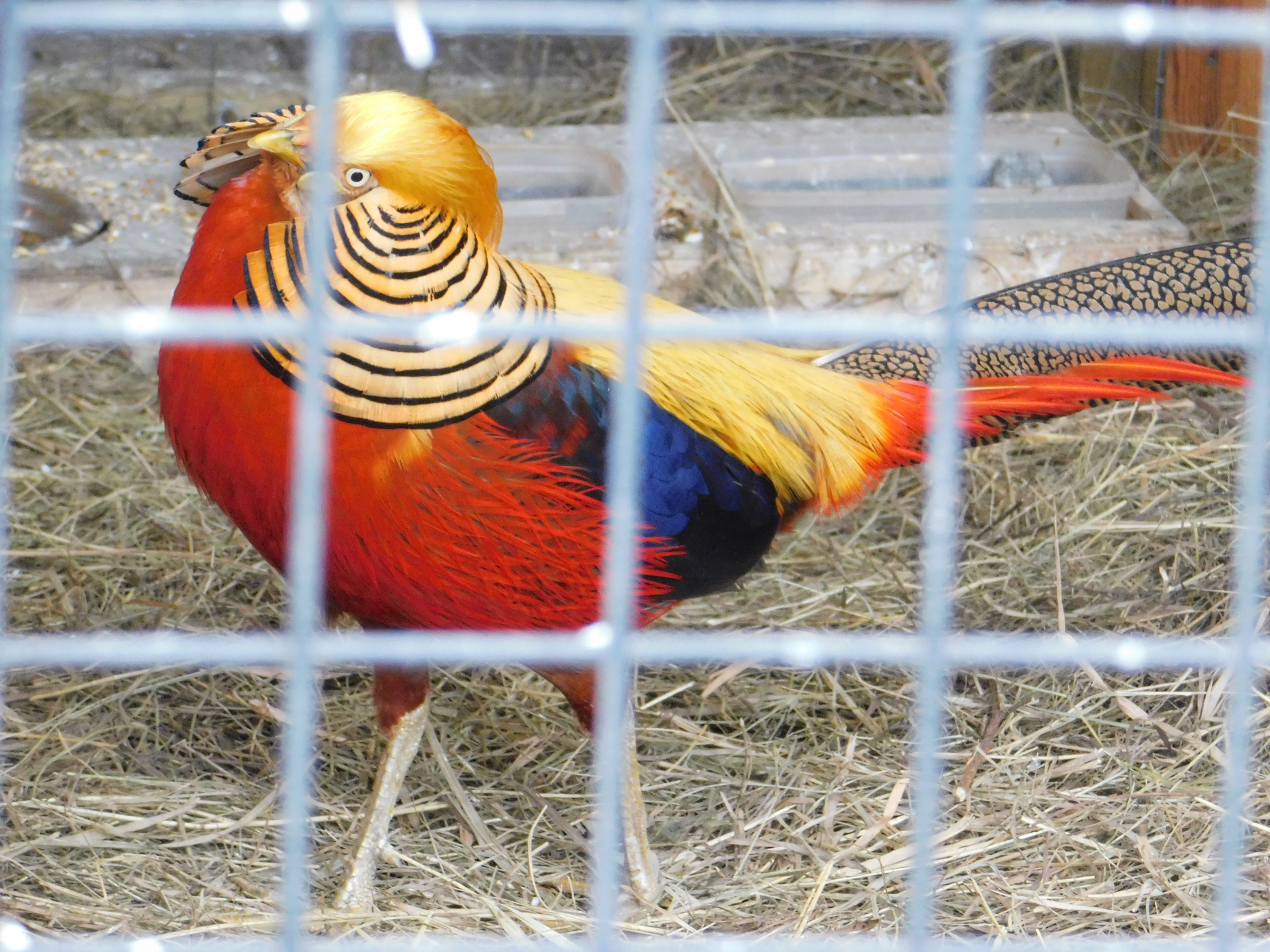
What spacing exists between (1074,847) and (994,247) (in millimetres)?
1800

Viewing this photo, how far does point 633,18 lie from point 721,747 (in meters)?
1.92

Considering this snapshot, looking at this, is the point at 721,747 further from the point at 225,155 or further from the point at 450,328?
the point at 450,328

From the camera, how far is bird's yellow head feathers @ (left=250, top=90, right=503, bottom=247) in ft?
6.02

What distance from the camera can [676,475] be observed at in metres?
2.22

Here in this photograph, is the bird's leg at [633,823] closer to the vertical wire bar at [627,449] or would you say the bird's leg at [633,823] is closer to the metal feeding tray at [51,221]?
the vertical wire bar at [627,449]

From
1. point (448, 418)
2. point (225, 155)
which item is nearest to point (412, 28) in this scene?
point (448, 418)

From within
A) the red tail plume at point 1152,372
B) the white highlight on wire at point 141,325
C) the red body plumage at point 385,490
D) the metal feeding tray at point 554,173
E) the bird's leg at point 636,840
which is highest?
the metal feeding tray at point 554,173

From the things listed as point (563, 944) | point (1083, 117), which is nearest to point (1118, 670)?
point (563, 944)

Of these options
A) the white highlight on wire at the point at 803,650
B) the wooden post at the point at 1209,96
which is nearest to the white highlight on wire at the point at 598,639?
the white highlight on wire at the point at 803,650

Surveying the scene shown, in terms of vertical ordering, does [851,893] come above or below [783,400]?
below

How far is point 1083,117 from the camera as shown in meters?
4.66

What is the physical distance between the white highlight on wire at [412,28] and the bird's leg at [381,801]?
1494 millimetres

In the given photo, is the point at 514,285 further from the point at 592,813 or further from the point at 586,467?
the point at 592,813

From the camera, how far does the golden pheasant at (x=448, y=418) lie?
185 centimetres
